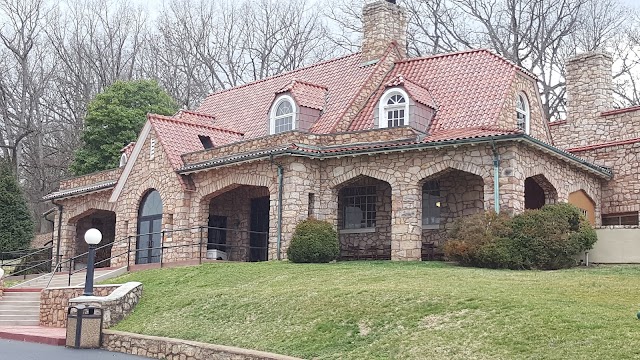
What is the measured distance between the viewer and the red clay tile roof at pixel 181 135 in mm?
25766

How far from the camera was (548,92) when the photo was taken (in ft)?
128

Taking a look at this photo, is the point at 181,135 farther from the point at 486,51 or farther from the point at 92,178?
the point at 486,51

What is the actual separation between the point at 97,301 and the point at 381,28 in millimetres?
14359

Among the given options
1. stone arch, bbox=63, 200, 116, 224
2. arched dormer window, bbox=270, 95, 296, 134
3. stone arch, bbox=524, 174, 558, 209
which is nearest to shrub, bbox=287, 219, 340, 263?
arched dormer window, bbox=270, 95, 296, 134

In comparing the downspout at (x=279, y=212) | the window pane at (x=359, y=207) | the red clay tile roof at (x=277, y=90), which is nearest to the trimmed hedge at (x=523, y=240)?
the window pane at (x=359, y=207)

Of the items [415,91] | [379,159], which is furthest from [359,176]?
[415,91]

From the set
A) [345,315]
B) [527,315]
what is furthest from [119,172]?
[527,315]

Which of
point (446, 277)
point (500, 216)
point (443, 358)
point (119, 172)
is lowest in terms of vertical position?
point (443, 358)

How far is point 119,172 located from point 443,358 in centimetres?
2178

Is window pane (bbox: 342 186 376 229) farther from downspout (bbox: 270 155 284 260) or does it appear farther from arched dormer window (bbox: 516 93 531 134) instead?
arched dormer window (bbox: 516 93 531 134)

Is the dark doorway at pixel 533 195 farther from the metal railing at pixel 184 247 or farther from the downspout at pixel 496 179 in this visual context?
the metal railing at pixel 184 247

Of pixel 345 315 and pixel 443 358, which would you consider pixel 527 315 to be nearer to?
pixel 443 358

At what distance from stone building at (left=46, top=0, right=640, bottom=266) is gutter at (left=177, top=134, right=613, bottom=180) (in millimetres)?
43

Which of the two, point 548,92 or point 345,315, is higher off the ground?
point 548,92
